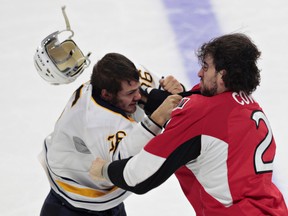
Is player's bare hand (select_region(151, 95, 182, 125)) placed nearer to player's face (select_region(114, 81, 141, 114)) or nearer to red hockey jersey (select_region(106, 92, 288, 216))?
red hockey jersey (select_region(106, 92, 288, 216))

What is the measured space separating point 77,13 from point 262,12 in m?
1.42

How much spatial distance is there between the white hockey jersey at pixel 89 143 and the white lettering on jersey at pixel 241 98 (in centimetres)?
32

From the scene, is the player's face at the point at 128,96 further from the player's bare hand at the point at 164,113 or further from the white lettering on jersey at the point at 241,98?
the white lettering on jersey at the point at 241,98

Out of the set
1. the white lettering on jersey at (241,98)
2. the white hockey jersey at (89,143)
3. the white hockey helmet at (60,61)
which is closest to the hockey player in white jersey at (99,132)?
the white hockey jersey at (89,143)

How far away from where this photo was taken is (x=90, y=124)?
254 centimetres

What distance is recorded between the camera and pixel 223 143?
7.22 feet

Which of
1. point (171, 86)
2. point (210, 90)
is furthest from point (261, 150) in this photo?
point (171, 86)

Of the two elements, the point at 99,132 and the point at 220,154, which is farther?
the point at 99,132

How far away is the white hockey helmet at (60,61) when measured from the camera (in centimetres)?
279

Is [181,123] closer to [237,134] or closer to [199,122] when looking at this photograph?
[199,122]

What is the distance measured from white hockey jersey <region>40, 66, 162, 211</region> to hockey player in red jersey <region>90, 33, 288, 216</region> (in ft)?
0.46

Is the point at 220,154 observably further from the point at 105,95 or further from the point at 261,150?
the point at 105,95

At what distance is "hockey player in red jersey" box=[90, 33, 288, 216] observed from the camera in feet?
7.21

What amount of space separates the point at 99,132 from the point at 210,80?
52 centimetres
